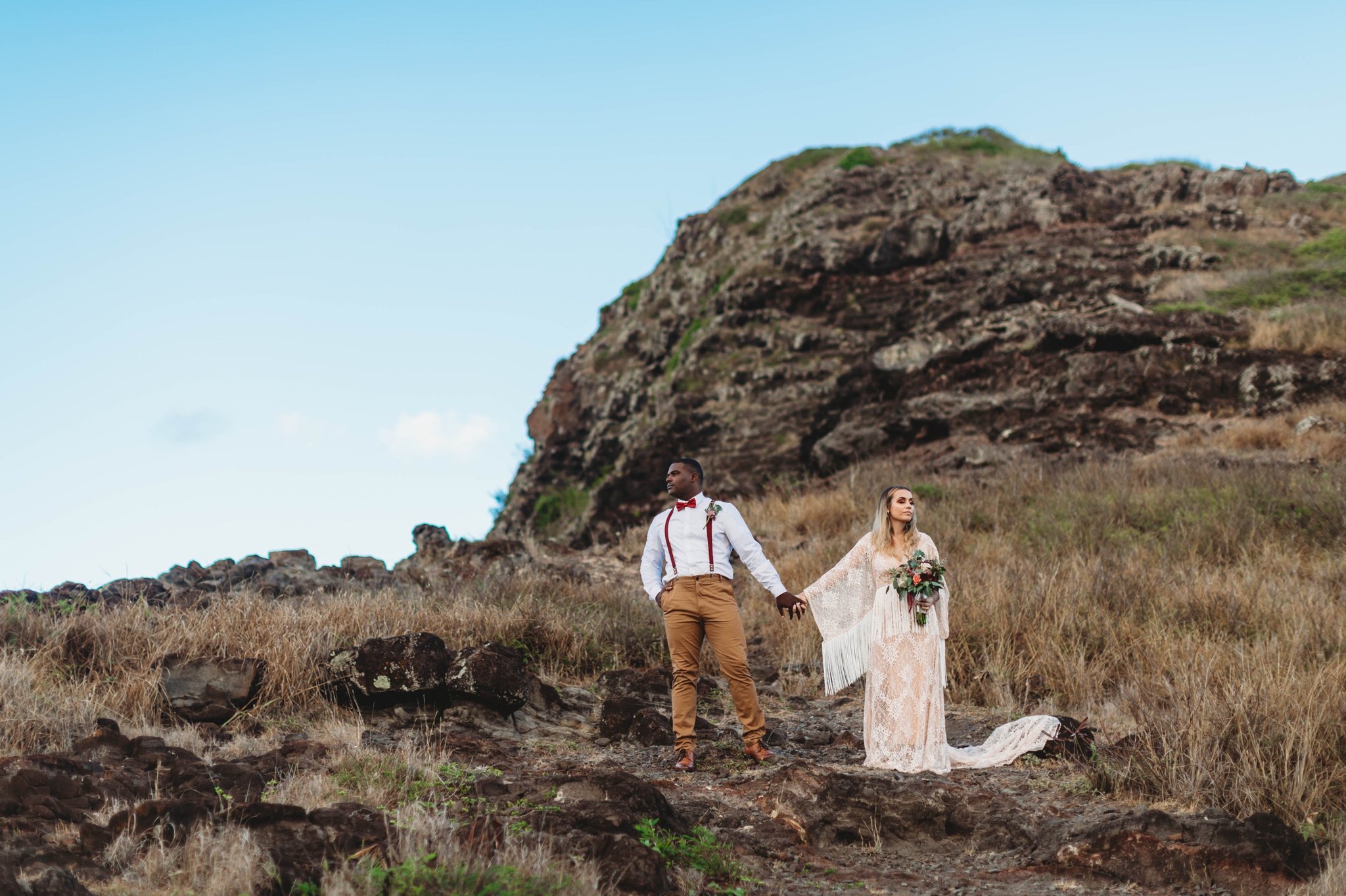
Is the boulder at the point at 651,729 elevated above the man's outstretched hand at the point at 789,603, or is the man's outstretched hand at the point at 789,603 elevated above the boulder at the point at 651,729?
the man's outstretched hand at the point at 789,603

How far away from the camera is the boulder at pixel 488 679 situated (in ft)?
20.1

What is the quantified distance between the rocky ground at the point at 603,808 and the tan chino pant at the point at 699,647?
30 centimetres

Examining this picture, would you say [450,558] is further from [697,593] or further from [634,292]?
[634,292]

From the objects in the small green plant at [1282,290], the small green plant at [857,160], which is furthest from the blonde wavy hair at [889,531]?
the small green plant at [857,160]

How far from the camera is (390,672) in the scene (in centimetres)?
606

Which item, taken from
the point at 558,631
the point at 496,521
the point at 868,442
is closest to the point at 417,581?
the point at 558,631

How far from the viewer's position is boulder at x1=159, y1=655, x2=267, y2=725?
5.76m

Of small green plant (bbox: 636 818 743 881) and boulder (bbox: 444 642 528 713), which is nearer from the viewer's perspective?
small green plant (bbox: 636 818 743 881)

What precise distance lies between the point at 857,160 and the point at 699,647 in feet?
71.6

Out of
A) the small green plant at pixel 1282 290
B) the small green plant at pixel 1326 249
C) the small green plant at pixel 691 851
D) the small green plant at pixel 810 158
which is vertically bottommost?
the small green plant at pixel 691 851

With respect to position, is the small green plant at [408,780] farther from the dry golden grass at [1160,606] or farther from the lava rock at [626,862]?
the dry golden grass at [1160,606]

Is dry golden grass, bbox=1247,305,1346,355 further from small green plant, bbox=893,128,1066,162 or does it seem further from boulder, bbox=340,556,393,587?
boulder, bbox=340,556,393,587

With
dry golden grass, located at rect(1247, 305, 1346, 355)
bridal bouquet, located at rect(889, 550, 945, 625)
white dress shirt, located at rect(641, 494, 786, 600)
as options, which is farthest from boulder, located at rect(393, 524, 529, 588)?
dry golden grass, located at rect(1247, 305, 1346, 355)

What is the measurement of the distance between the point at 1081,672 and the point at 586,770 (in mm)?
4337
